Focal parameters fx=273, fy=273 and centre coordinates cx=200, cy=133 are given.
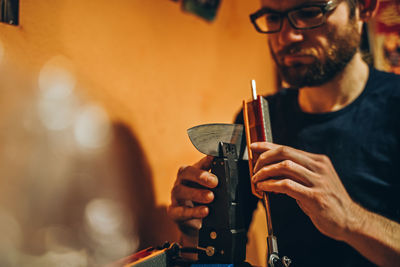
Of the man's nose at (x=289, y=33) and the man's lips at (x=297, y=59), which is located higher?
the man's nose at (x=289, y=33)

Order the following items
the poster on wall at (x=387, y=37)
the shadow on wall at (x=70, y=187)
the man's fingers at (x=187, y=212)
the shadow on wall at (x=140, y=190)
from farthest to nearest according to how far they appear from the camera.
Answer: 1. the poster on wall at (x=387, y=37)
2. the shadow on wall at (x=140, y=190)
3. the man's fingers at (x=187, y=212)
4. the shadow on wall at (x=70, y=187)

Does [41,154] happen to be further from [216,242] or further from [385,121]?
[385,121]

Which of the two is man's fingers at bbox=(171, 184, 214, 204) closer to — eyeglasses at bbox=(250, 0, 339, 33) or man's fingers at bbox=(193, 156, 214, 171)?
man's fingers at bbox=(193, 156, 214, 171)

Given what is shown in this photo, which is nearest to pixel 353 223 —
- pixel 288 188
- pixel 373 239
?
pixel 373 239

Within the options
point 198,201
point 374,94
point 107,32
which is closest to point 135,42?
point 107,32

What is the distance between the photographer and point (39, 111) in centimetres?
67

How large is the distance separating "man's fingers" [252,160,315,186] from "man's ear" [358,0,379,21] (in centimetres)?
83

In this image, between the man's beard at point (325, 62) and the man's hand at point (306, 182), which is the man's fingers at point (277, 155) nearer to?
the man's hand at point (306, 182)

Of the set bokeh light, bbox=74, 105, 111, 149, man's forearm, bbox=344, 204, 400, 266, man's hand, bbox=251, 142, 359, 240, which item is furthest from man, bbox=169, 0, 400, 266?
bokeh light, bbox=74, 105, 111, 149

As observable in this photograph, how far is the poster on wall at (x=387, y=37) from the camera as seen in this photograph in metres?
1.90

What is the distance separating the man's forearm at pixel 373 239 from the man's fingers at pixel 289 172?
0.18 meters

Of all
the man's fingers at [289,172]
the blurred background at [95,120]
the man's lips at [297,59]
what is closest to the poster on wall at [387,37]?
the man's lips at [297,59]

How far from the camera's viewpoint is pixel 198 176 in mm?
731

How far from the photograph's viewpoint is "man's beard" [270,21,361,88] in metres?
0.99
